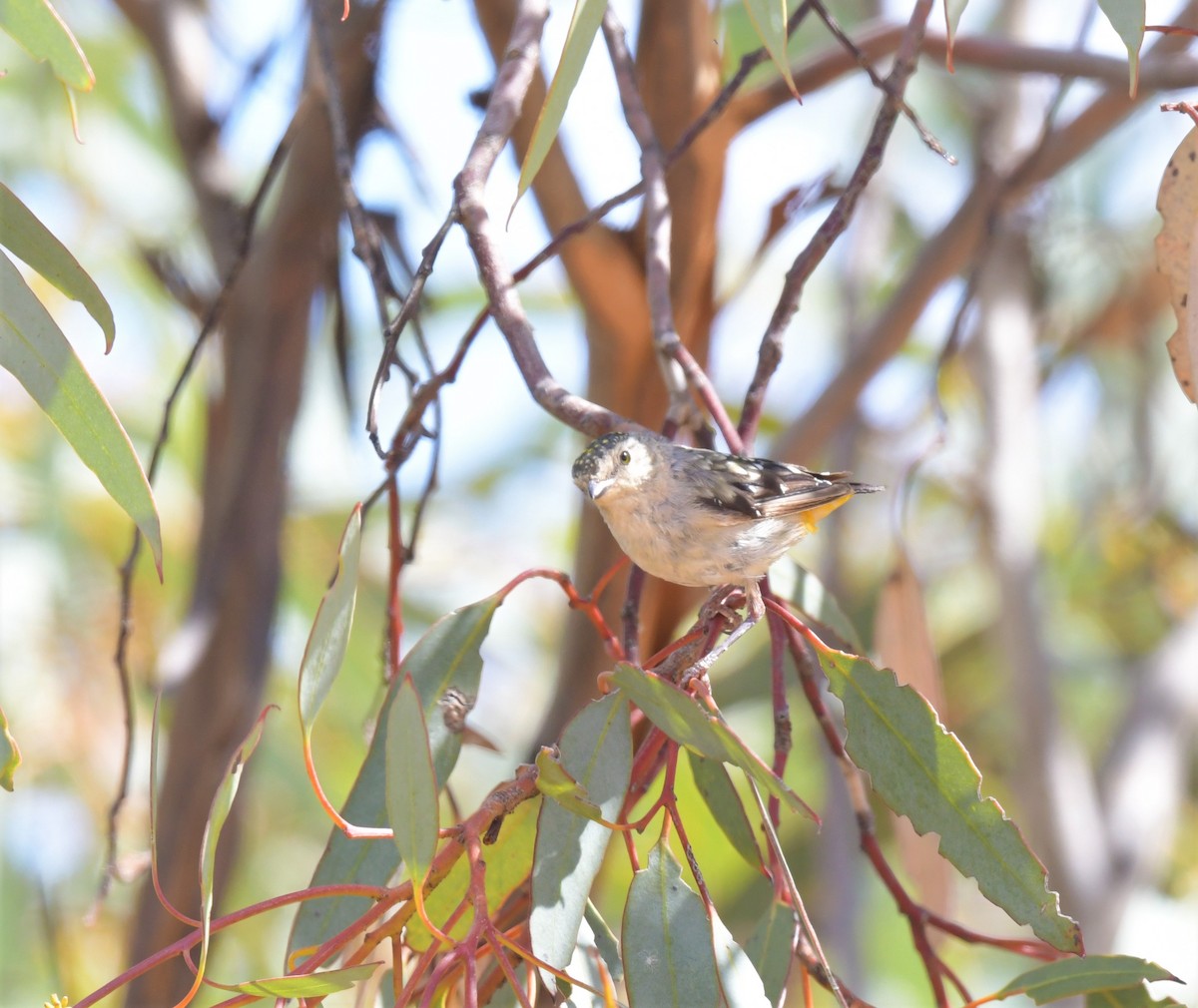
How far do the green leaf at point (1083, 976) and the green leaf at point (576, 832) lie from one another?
0.36 metres

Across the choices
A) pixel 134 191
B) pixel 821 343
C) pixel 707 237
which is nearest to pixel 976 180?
pixel 707 237

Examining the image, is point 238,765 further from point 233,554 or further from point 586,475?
point 233,554

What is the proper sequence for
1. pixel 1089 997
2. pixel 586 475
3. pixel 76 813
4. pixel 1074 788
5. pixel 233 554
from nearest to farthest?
pixel 1089 997
pixel 586 475
pixel 233 554
pixel 1074 788
pixel 76 813

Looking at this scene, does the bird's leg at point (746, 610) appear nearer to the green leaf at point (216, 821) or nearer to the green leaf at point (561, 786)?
the green leaf at point (561, 786)

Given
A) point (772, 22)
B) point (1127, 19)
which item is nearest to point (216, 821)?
point (772, 22)

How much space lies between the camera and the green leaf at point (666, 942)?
1.00 meters

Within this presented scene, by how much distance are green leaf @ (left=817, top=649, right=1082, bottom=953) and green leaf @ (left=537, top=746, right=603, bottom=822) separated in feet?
0.91

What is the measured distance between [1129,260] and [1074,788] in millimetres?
1913

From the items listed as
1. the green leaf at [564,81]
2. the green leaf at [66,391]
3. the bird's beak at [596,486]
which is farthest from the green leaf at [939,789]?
the green leaf at [66,391]

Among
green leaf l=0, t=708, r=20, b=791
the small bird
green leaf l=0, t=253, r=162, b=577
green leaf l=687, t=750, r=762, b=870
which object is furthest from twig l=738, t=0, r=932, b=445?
green leaf l=0, t=708, r=20, b=791

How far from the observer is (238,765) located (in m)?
0.95

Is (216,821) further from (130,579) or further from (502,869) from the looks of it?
(130,579)

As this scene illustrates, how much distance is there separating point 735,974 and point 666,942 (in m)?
0.08

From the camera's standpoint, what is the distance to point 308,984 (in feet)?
3.04
